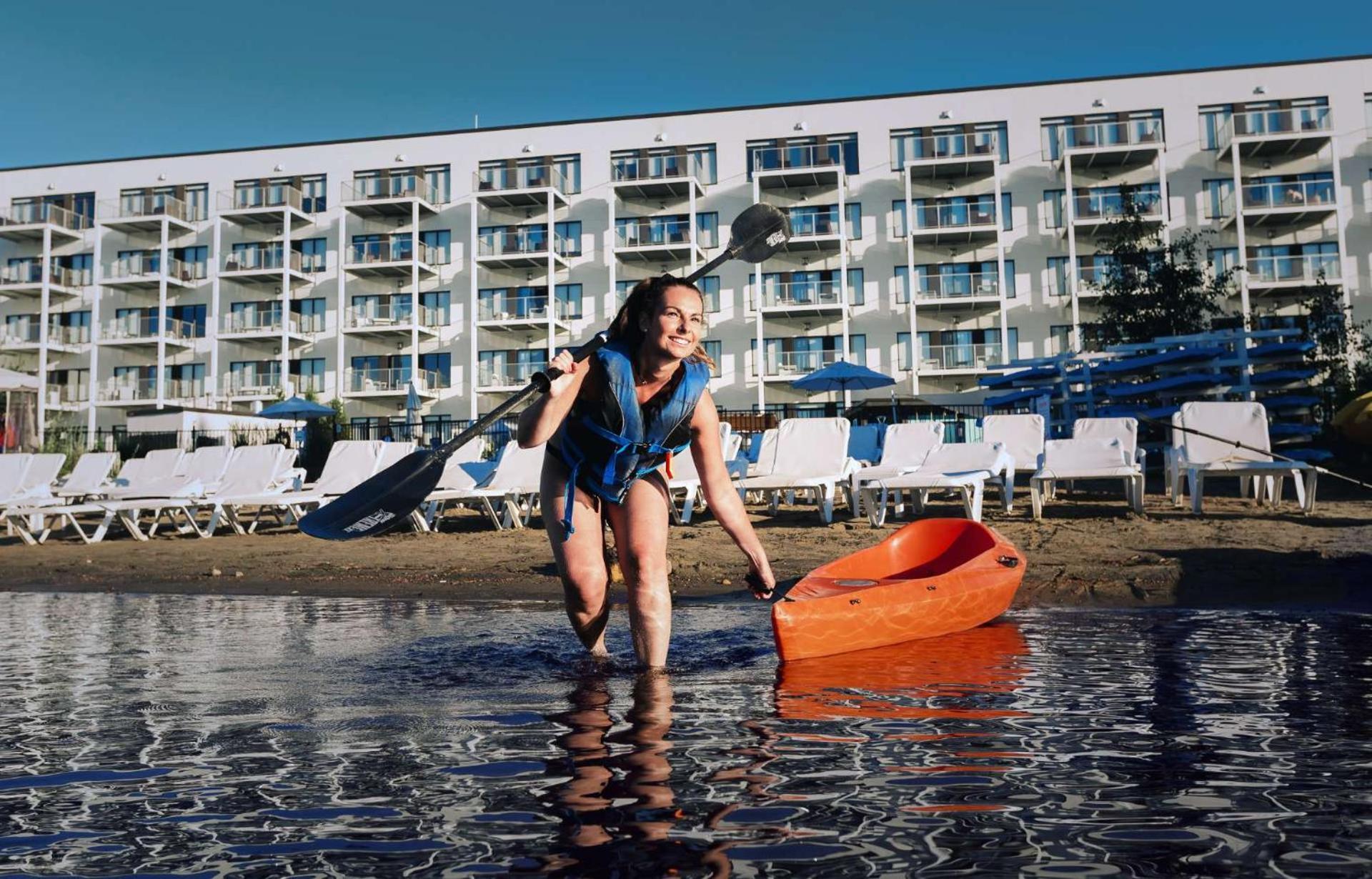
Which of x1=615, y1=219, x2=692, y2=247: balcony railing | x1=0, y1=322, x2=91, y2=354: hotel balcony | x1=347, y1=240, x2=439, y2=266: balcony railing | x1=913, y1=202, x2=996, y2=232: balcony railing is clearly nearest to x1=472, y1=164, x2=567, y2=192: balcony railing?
x1=347, y1=240, x2=439, y2=266: balcony railing

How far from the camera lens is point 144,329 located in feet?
157

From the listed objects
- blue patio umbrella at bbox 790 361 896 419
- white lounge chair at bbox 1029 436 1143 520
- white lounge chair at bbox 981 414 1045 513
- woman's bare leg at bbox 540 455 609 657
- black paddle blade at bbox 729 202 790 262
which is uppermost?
blue patio umbrella at bbox 790 361 896 419

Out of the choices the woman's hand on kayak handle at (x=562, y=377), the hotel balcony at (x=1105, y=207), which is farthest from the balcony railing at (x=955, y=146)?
the woman's hand on kayak handle at (x=562, y=377)

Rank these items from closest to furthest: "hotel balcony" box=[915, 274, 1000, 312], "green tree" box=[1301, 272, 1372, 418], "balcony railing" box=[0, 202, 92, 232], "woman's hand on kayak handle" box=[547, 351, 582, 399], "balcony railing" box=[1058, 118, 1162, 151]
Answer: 1. "woman's hand on kayak handle" box=[547, 351, 582, 399]
2. "green tree" box=[1301, 272, 1372, 418]
3. "balcony railing" box=[1058, 118, 1162, 151]
4. "hotel balcony" box=[915, 274, 1000, 312]
5. "balcony railing" box=[0, 202, 92, 232]

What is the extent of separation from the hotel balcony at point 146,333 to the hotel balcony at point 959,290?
33050 millimetres

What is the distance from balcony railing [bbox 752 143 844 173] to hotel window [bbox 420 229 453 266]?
14232 millimetres

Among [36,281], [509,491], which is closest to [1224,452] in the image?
[509,491]

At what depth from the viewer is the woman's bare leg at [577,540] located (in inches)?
160

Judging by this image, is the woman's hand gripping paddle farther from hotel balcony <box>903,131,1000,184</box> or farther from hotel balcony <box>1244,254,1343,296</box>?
hotel balcony <box>903,131,1000,184</box>

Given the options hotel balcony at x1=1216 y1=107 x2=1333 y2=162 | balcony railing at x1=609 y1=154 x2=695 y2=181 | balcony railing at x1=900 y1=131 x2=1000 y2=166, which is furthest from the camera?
balcony railing at x1=609 y1=154 x2=695 y2=181

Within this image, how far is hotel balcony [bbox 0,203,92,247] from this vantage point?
161 ft

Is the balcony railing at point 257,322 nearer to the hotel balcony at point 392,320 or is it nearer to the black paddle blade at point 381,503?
the hotel balcony at point 392,320

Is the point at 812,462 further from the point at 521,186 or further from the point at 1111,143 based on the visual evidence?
the point at 521,186

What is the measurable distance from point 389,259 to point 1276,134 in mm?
36255
